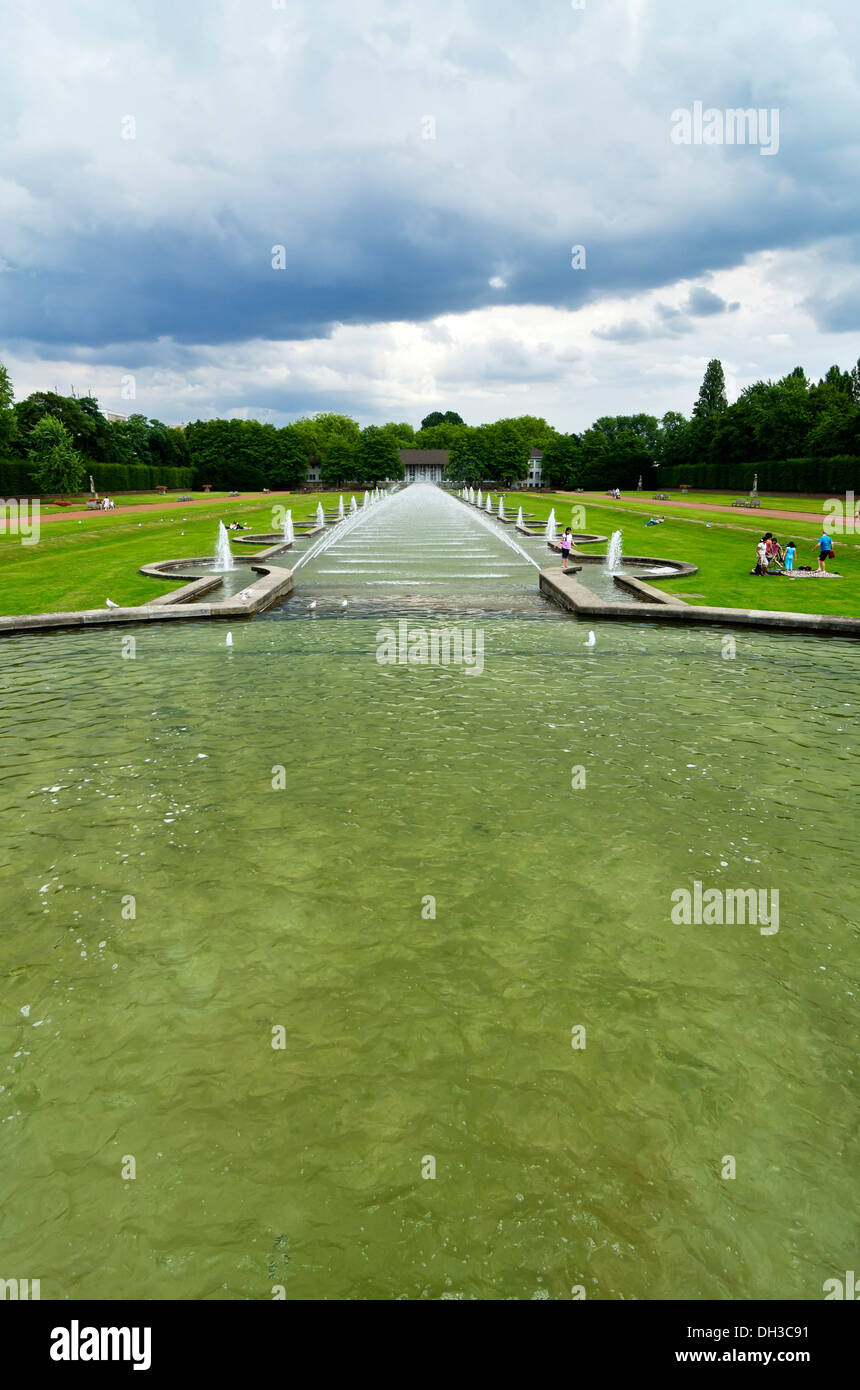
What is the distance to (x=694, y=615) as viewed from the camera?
14500 mm

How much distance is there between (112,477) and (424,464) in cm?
10926

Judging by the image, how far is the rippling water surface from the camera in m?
2.86

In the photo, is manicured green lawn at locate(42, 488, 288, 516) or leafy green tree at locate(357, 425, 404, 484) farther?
leafy green tree at locate(357, 425, 404, 484)

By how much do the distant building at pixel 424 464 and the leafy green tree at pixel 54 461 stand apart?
122 meters

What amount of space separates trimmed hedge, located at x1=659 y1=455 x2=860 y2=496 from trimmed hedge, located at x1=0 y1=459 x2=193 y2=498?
5805 centimetres

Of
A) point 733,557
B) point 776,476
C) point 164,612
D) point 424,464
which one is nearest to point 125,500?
point 733,557

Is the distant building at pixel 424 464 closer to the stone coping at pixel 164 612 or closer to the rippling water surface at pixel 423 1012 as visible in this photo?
the stone coping at pixel 164 612

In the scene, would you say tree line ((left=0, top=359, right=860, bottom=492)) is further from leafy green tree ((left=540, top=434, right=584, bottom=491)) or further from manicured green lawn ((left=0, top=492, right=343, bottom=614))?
manicured green lawn ((left=0, top=492, right=343, bottom=614))

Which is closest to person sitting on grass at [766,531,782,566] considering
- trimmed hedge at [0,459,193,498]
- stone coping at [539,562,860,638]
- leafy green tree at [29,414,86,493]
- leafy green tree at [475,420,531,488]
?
stone coping at [539,562,860,638]

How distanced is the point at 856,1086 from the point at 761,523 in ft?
131

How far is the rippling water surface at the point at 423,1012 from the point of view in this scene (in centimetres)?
286

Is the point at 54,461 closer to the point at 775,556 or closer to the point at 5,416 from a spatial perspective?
the point at 5,416

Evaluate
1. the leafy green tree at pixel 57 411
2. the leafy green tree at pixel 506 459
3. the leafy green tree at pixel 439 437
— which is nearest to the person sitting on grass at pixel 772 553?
the leafy green tree at pixel 57 411
